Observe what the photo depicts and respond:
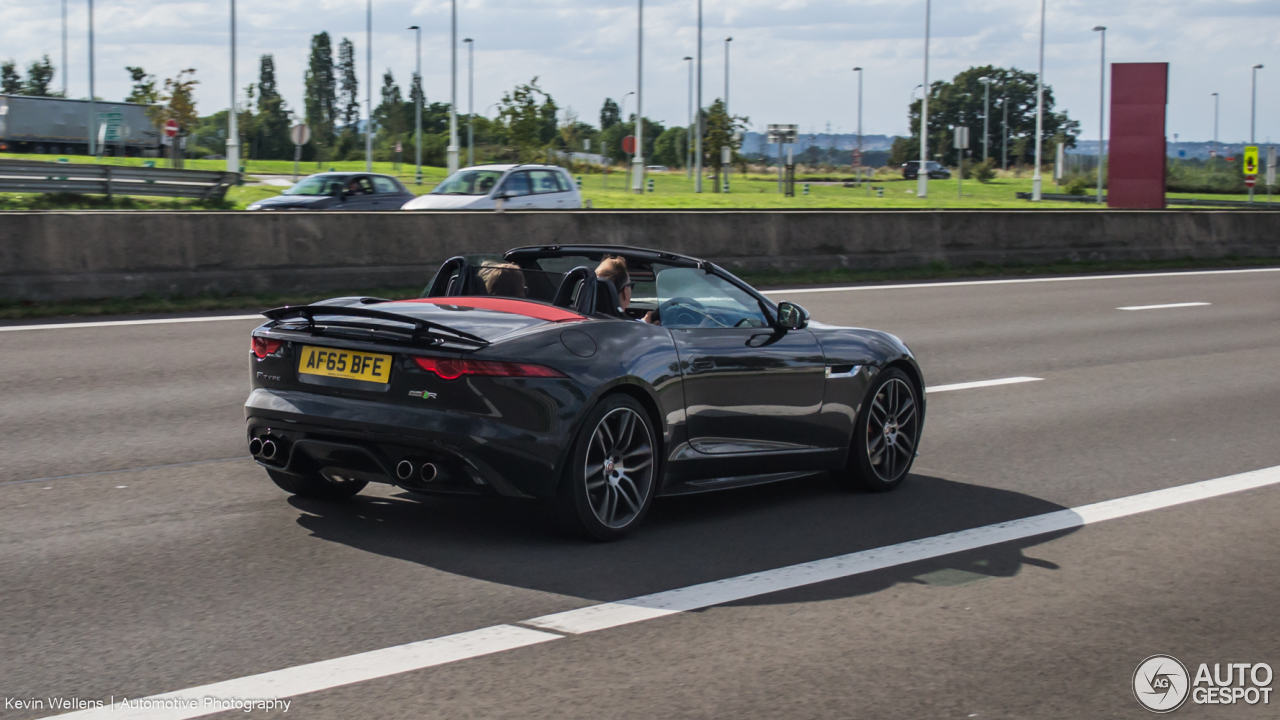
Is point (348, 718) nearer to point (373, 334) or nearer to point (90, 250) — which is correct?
point (373, 334)

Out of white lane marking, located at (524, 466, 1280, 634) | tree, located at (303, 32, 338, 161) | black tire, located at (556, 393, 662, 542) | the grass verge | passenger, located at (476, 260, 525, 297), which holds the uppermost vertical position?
tree, located at (303, 32, 338, 161)

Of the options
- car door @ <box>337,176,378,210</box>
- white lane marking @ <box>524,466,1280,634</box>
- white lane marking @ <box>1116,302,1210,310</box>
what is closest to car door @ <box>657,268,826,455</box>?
white lane marking @ <box>524,466,1280,634</box>

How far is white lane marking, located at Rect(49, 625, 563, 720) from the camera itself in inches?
145

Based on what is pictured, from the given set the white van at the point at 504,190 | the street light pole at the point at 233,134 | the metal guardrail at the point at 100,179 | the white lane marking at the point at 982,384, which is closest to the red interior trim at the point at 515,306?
the white lane marking at the point at 982,384

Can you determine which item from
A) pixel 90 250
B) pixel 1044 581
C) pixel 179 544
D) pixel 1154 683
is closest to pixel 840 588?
pixel 1044 581

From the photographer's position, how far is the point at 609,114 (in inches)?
6693

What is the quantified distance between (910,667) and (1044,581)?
131 cm

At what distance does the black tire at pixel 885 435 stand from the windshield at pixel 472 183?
16.8 meters

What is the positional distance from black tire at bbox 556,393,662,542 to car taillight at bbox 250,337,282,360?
1.42 m

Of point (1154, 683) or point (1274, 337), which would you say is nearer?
point (1154, 683)

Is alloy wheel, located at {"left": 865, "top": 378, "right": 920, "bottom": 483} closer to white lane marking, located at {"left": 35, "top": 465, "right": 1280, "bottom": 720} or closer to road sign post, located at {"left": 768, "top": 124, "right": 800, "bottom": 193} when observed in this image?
white lane marking, located at {"left": 35, "top": 465, "right": 1280, "bottom": 720}

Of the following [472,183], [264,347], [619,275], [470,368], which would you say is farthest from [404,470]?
[472,183]

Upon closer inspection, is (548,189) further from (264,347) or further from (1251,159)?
(1251,159)

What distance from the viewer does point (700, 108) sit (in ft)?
201
